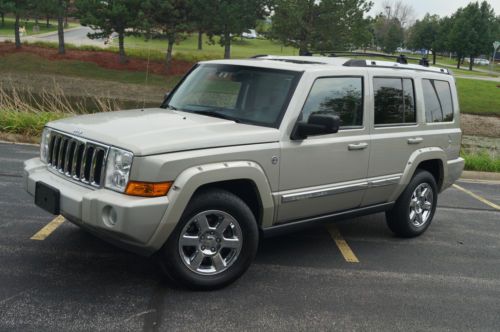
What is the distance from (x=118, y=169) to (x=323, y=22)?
34.3 meters

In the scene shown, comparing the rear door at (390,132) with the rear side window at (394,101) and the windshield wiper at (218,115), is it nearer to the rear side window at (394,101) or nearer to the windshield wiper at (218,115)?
the rear side window at (394,101)

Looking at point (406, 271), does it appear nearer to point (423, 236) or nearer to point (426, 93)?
point (423, 236)

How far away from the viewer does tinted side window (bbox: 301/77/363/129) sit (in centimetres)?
498

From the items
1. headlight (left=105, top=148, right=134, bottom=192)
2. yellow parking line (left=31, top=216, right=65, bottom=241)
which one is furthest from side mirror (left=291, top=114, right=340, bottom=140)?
yellow parking line (left=31, top=216, right=65, bottom=241)

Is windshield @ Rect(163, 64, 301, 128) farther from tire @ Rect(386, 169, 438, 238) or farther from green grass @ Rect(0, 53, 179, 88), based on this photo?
green grass @ Rect(0, 53, 179, 88)

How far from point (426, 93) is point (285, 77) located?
201 centimetres

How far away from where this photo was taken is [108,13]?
3572 cm

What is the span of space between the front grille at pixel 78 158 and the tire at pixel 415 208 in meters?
3.32

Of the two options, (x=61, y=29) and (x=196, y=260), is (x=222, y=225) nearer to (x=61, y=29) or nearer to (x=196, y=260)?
(x=196, y=260)

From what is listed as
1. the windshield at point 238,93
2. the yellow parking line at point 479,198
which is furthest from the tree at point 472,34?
the windshield at point 238,93

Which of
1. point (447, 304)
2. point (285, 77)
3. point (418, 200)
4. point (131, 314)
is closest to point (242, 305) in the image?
point (131, 314)

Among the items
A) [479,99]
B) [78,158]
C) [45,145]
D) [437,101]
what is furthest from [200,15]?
[78,158]

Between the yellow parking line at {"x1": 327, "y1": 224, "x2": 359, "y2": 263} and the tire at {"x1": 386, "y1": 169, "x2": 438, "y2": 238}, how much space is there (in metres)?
0.59

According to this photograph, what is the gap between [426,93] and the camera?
20.2 feet
